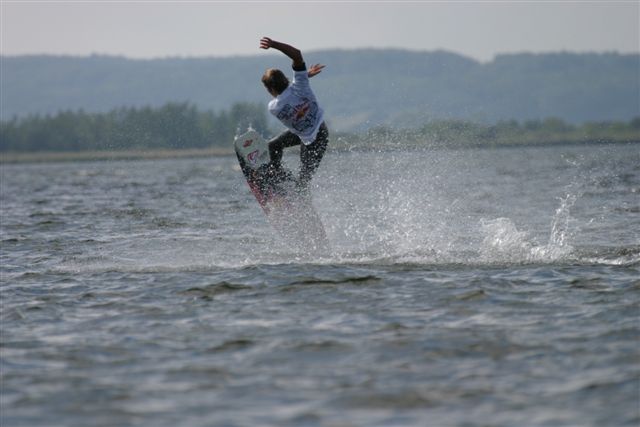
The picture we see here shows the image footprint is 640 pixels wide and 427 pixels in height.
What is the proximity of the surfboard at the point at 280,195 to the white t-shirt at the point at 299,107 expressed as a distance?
2.35ft

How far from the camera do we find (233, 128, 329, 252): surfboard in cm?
1457

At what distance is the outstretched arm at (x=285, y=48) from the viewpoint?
42.5ft

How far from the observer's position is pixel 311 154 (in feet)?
47.0

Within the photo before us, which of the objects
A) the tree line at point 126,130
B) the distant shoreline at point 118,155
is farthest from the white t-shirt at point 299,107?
the tree line at point 126,130

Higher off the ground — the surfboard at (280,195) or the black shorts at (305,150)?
the black shorts at (305,150)

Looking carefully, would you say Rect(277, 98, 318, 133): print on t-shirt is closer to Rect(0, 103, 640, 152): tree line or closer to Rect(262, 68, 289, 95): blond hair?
Rect(262, 68, 289, 95): blond hair

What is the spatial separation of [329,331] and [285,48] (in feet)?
16.5

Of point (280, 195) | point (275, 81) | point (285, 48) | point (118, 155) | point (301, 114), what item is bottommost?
point (118, 155)

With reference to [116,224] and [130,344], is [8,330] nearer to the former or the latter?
[130,344]

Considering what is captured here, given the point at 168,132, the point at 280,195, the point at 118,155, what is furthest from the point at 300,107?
the point at 118,155

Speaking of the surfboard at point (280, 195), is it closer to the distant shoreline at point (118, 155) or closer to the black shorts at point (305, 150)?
the black shorts at point (305, 150)

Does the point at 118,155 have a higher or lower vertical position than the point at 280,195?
lower

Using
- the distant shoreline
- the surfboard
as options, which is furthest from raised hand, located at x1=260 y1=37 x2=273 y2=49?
the distant shoreline

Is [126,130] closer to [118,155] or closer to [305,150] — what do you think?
[118,155]
